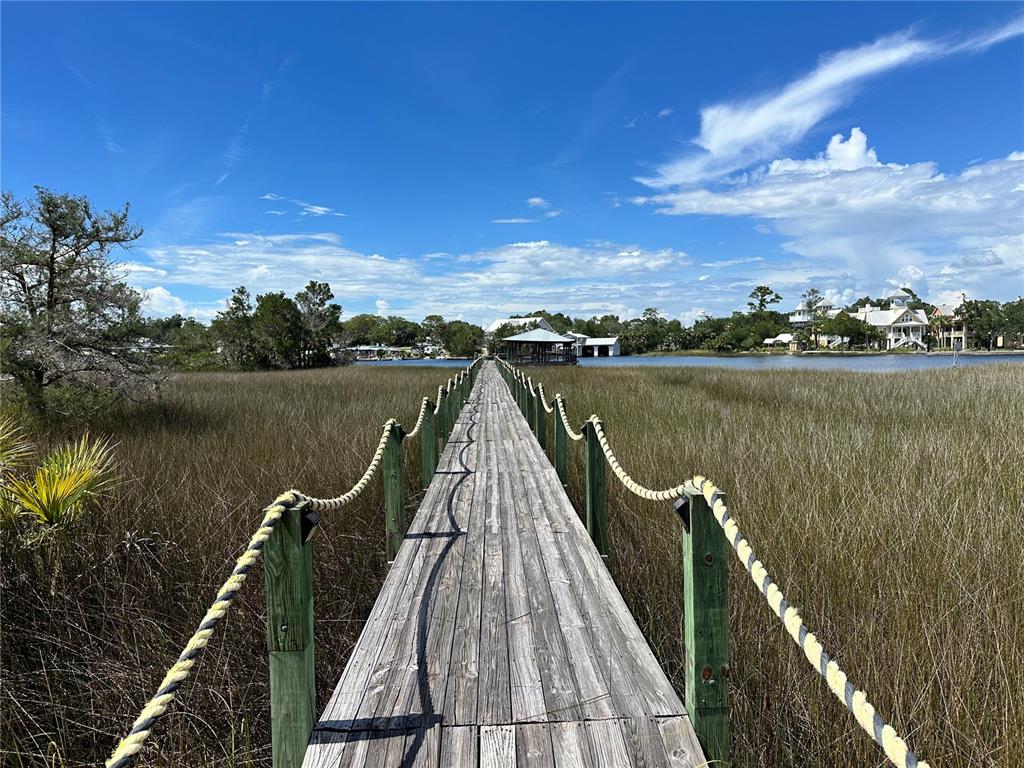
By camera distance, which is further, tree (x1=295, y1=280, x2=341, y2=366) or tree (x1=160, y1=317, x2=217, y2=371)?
tree (x1=295, y1=280, x2=341, y2=366)

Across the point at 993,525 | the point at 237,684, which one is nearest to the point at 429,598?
the point at 237,684

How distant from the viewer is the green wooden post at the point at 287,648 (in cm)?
188

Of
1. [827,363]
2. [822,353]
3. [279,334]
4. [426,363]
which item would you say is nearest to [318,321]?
[279,334]

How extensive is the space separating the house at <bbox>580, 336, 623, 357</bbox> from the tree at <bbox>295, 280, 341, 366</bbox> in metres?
47.1

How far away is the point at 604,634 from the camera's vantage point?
106 inches

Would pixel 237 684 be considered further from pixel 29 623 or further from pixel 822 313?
pixel 822 313

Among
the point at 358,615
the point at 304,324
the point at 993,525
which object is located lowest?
the point at 358,615

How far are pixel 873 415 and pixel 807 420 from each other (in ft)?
6.70

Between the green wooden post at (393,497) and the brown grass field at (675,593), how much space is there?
0.77ft

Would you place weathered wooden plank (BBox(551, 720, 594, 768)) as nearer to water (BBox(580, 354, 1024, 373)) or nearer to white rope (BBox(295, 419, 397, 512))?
white rope (BBox(295, 419, 397, 512))

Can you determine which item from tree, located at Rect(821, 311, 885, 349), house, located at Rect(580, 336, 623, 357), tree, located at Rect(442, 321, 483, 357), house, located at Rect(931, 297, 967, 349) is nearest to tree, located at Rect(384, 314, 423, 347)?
tree, located at Rect(442, 321, 483, 357)

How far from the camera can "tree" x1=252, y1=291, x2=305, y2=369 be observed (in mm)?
39562

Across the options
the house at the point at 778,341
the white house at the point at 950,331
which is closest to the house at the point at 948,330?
the white house at the point at 950,331

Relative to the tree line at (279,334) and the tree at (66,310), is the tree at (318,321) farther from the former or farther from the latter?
the tree at (66,310)
